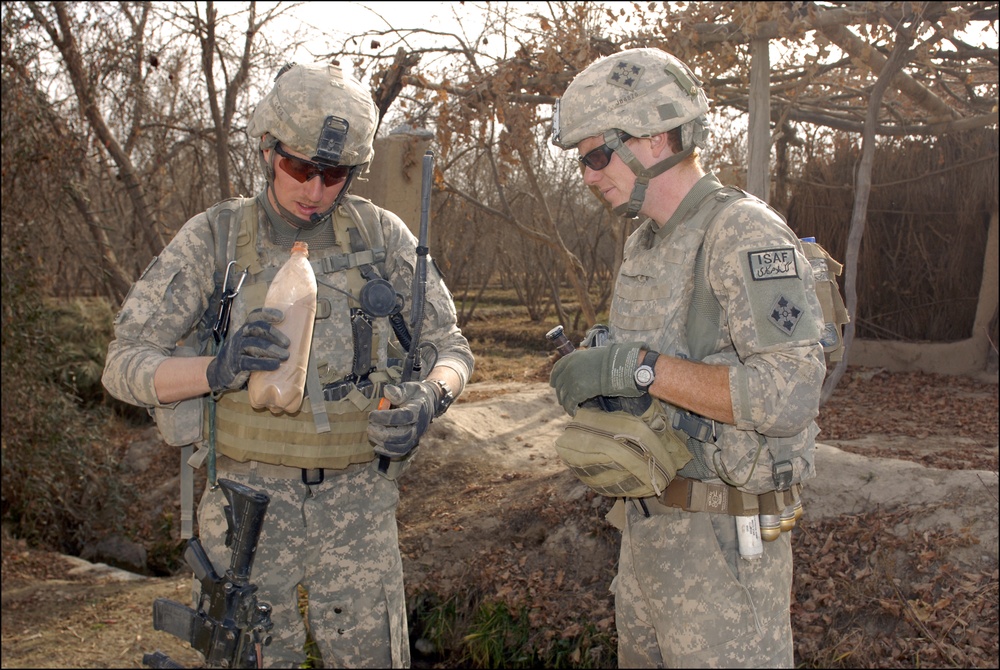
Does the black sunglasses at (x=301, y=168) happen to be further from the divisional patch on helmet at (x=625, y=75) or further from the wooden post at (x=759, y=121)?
the wooden post at (x=759, y=121)

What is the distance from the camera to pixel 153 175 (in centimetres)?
789

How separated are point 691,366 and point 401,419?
705 millimetres

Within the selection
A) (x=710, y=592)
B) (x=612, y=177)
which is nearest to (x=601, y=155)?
(x=612, y=177)

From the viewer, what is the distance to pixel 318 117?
2.26m

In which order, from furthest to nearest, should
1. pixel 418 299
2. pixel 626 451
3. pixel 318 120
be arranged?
pixel 418 299 → pixel 318 120 → pixel 626 451

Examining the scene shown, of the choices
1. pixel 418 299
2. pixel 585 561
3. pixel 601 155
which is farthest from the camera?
pixel 585 561

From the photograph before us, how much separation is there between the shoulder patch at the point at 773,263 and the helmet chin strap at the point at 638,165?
315 mm

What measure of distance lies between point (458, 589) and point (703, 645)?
2.80 m

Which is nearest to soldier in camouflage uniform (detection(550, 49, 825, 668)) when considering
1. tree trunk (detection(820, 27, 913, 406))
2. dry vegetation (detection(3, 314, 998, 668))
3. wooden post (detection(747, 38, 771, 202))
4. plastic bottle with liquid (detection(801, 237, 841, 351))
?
plastic bottle with liquid (detection(801, 237, 841, 351))

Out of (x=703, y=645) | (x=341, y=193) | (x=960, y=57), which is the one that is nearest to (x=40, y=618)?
(x=341, y=193)

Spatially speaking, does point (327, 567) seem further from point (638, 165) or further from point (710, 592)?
point (638, 165)

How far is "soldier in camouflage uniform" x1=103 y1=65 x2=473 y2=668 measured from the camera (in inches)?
88.4

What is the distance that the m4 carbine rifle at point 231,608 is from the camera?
192 centimetres

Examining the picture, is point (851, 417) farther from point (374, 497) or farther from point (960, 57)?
point (374, 497)
